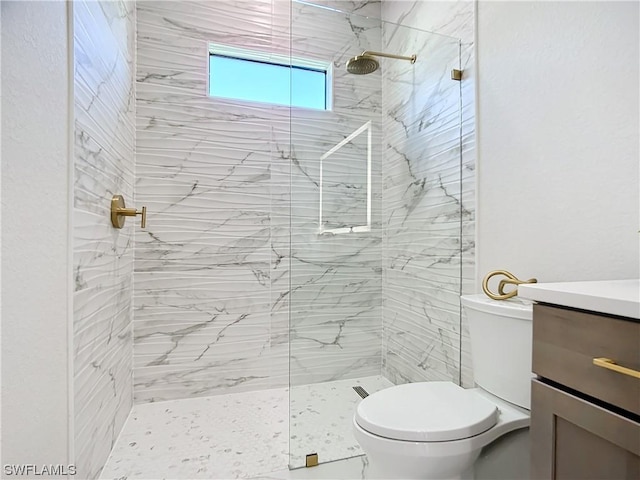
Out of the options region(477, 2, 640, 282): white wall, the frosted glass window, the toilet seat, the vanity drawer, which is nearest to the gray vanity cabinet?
the vanity drawer

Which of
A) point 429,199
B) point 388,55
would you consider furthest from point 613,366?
point 388,55

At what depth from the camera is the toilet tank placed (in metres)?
1.13

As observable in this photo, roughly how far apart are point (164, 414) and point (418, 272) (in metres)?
1.71

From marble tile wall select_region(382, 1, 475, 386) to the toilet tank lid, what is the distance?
0.36 m

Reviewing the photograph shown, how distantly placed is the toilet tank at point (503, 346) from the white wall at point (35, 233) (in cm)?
145

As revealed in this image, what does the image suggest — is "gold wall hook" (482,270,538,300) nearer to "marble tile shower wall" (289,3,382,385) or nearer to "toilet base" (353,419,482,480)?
"toilet base" (353,419,482,480)

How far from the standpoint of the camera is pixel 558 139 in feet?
4.10

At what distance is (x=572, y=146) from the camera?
1.20 metres

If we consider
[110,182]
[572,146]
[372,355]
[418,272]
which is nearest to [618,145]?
[572,146]

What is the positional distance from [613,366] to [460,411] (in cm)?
64

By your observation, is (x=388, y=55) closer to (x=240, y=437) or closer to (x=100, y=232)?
(x=100, y=232)

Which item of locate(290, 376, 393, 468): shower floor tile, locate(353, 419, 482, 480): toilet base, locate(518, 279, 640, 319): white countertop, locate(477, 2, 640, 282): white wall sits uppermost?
locate(477, 2, 640, 282): white wall

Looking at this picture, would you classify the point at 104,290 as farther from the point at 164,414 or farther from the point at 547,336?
the point at 547,336

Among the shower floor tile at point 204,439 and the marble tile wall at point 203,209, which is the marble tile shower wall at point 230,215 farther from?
the shower floor tile at point 204,439
